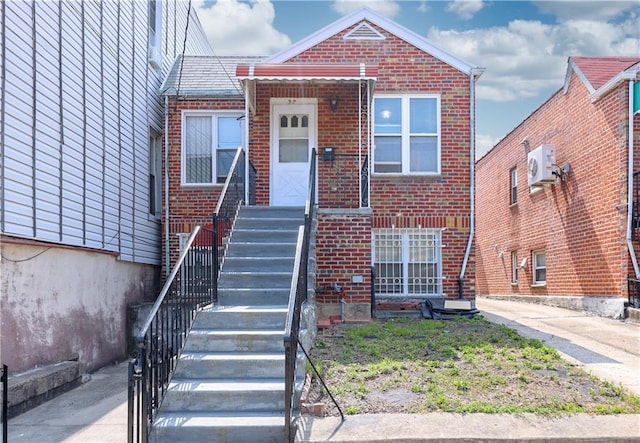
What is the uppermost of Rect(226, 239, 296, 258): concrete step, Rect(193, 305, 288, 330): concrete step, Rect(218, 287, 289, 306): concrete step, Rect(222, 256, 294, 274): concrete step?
Rect(226, 239, 296, 258): concrete step

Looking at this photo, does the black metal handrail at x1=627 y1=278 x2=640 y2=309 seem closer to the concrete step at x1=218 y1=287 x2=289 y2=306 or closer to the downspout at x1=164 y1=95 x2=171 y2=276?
the concrete step at x1=218 y1=287 x2=289 y2=306

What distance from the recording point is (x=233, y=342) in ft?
18.9

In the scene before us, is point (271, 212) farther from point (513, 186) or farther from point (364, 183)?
point (513, 186)

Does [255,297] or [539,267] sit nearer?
[255,297]

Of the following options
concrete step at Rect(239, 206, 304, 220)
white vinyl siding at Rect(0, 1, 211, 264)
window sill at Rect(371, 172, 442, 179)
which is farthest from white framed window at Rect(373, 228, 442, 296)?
white vinyl siding at Rect(0, 1, 211, 264)

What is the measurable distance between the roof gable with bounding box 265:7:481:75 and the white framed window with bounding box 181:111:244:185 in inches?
61.1

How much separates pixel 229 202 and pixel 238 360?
11.1 ft

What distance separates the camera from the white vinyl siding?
6438 mm

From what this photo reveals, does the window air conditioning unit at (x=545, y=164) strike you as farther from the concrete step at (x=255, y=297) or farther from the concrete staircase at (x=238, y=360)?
the concrete step at (x=255, y=297)

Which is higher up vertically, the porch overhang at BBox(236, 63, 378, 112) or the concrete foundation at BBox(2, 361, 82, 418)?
the porch overhang at BBox(236, 63, 378, 112)

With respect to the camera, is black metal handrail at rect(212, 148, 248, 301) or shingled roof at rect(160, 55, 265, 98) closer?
black metal handrail at rect(212, 148, 248, 301)

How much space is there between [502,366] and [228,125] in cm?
727

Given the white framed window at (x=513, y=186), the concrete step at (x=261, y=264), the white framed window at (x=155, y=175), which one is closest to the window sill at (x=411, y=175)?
the concrete step at (x=261, y=264)

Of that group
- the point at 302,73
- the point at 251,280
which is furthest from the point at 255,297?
the point at 302,73
